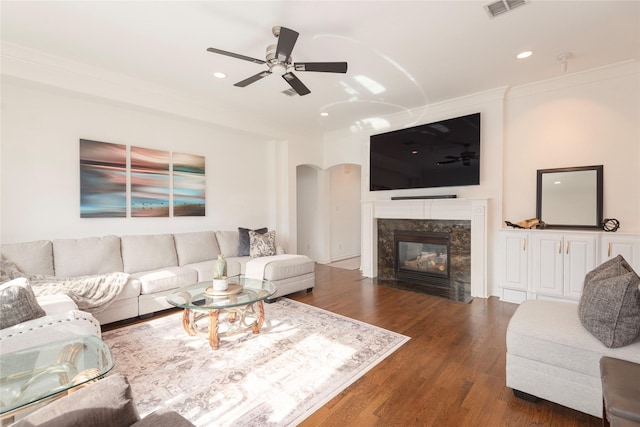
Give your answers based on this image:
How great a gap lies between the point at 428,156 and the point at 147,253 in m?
4.15

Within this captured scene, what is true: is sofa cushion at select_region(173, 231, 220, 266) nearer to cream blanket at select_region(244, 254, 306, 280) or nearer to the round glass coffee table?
cream blanket at select_region(244, 254, 306, 280)

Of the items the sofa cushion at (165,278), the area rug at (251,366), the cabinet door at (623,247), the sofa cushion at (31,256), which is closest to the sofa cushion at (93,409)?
the area rug at (251,366)

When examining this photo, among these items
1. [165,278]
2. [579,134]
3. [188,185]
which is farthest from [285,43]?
[579,134]

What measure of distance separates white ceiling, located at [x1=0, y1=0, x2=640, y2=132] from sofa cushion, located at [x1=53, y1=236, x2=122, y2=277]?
1983 millimetres

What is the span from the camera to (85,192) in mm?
3570

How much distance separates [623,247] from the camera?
2.96 meters

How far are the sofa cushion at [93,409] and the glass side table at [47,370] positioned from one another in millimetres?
413

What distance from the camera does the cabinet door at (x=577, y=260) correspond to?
10.2 ft

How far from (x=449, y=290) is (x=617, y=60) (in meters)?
3.24

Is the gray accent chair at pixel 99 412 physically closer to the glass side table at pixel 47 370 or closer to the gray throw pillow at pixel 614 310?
the glass side table at pixel 47 370

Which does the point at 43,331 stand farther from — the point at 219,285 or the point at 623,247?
the point at 623,247

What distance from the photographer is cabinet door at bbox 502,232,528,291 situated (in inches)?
141

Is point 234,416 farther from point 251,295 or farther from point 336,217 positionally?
point 336,217

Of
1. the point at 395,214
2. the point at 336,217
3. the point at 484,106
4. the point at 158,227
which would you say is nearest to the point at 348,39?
the point at 484,106
